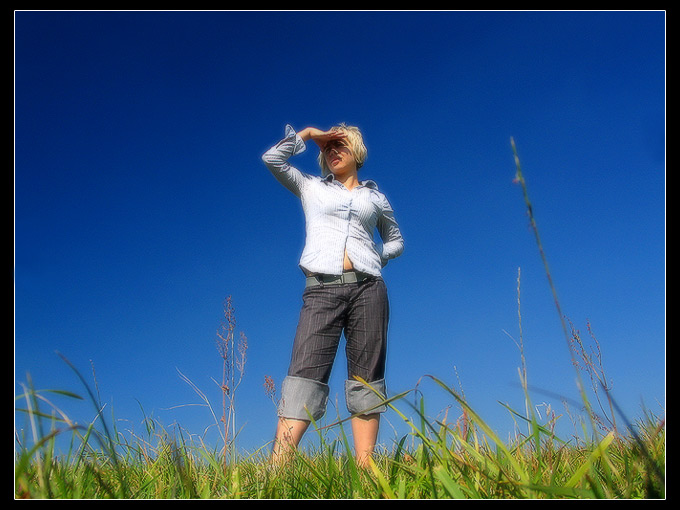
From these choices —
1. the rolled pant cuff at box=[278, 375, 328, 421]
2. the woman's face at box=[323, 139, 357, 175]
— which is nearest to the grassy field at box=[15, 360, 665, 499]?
the rolled pant cuff at box=[278, 375, 328, 421]

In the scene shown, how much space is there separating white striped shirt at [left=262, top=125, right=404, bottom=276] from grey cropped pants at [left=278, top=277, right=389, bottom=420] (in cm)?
14

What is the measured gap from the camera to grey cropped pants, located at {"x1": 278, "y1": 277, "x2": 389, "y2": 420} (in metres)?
2.94

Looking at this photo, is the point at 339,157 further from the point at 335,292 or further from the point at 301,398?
the point at 301,398

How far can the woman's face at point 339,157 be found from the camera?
356 cm

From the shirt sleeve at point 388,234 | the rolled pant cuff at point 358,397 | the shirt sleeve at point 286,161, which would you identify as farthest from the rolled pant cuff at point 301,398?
the shirt sleeve at point 286,161

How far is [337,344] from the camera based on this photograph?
3.09m

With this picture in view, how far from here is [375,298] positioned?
315cm

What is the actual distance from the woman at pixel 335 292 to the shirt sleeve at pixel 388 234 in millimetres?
17

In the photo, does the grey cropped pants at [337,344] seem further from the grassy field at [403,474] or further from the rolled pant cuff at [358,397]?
the grassy field at [403,474]

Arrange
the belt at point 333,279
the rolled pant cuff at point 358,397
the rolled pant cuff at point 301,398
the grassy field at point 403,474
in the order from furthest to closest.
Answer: the belt at point 333,279 < the rolled pant cuff at point 358,397 < the rolled pant cuff at point 301,398 < the grassy field at point 403,474

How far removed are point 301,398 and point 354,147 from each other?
1675mm

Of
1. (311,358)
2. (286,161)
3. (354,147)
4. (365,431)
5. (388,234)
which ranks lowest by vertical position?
(365,431)

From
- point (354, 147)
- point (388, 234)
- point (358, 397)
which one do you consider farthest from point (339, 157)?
point (358, 397)
